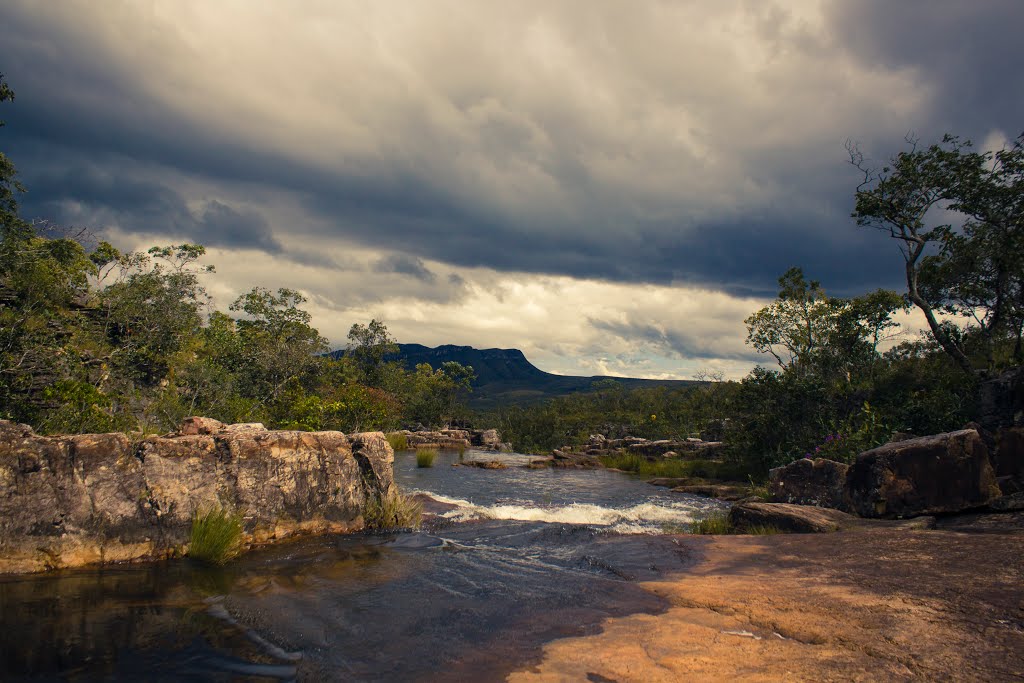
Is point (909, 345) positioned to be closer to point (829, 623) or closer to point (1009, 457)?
point (1009, 457)

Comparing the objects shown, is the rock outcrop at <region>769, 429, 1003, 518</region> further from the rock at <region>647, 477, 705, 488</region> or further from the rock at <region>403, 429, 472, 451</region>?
the rock at <region>403, 429, 472, 451</region>

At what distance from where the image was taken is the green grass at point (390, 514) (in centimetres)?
1180

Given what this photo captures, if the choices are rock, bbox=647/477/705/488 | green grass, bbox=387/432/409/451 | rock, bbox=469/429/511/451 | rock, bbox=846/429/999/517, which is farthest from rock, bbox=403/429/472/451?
rock, bbox=846/429/999/517

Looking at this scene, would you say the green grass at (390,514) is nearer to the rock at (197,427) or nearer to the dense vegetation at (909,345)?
the rock at (197,427)

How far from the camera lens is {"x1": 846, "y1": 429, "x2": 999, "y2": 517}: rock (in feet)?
37.6

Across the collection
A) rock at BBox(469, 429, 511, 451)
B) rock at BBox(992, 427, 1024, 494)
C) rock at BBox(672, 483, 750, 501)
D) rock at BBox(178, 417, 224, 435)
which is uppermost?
rock at BBox(992, 427, 1024, 494)

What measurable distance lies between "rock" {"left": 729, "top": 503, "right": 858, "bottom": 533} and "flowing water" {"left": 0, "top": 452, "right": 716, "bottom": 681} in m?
2.24

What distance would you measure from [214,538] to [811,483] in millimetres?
14311

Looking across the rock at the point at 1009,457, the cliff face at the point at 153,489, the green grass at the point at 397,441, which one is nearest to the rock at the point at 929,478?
the rock at the point at 1009,457

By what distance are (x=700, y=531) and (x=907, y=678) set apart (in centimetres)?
819

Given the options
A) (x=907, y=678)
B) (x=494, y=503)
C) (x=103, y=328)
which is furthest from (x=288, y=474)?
(x=103, y=328)

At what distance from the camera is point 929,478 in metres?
11.8

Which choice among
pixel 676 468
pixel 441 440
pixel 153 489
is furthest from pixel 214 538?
pixel 441 440

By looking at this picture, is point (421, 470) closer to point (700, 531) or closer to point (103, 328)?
point (103, 328)
